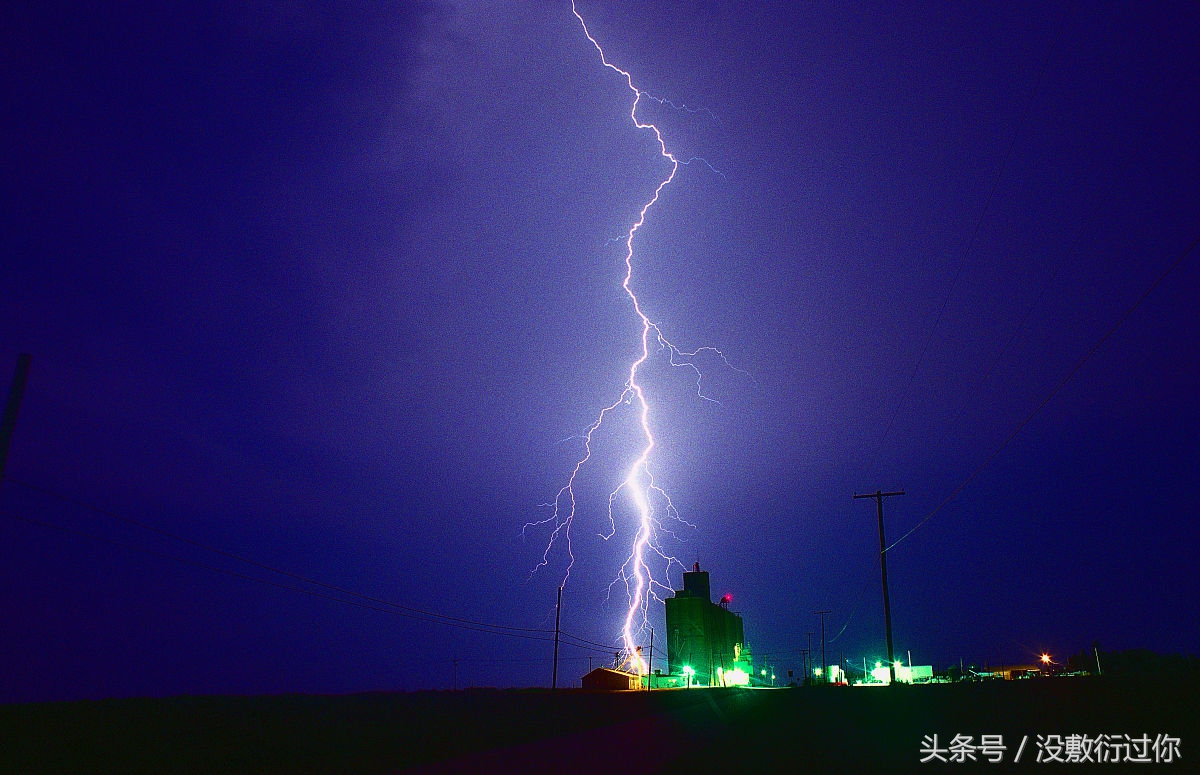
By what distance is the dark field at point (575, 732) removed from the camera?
7395 mm

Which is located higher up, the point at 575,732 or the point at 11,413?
the point at 11,413

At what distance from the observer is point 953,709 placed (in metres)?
12.1

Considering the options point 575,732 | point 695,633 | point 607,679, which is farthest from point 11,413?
point 695,633

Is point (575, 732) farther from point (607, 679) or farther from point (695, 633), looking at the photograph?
point (695, 633)

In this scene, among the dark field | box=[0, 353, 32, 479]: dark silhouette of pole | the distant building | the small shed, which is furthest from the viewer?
the distant building

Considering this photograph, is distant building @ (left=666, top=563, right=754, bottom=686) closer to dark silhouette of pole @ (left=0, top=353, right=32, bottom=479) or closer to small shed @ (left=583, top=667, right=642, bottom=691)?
small shed @ (left=583, top=667, right=642, bottom=691)

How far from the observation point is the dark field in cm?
739

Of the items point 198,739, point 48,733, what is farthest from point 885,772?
point 48,733

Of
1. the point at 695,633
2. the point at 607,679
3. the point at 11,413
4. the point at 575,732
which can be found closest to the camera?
the point at 11,413

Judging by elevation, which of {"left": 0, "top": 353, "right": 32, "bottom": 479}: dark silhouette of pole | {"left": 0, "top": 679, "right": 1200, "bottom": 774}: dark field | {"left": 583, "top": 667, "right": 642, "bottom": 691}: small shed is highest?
{"left": 0, "top": 353, "right": 32, "bottom": 479}: dark silhouette of pole

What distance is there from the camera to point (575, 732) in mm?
13594

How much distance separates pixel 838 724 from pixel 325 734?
12572mm

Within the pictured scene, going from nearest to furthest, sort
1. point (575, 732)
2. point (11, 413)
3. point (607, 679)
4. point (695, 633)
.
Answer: point (11, 413)
point (575, 732)
point (607, 679)
point (695, 633)

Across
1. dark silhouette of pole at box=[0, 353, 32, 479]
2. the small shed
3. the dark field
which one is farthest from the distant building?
dark silhouette of pole at box=[0, 353, 32, 479]
